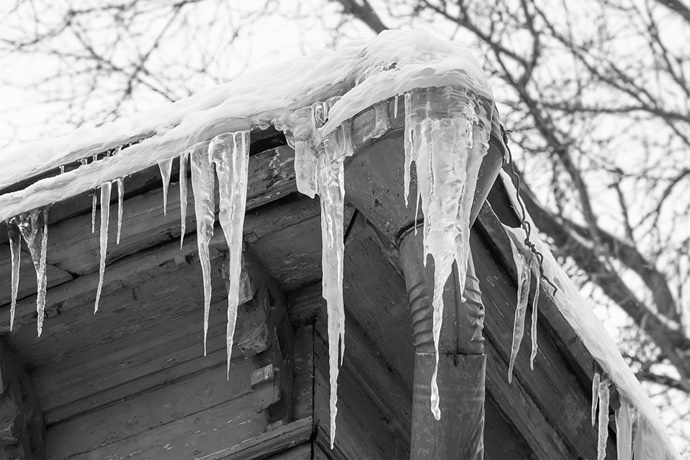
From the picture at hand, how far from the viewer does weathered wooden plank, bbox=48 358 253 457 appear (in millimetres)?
3219

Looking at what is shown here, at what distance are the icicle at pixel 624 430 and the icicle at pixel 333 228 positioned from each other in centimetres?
96

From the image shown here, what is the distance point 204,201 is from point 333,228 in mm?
374

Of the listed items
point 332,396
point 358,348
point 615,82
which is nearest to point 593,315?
point 358,348

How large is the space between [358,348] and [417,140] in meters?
1.00

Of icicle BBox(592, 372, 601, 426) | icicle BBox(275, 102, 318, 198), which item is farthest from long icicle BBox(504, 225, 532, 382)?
icicle BBox(275, 102, 318, 198)

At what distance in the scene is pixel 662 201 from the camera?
26.9ft

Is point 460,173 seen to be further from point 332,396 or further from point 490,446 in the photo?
point 490,446

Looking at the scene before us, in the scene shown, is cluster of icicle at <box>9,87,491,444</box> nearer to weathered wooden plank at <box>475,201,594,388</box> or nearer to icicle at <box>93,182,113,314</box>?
icicle at <box>93,182,113,314</box>

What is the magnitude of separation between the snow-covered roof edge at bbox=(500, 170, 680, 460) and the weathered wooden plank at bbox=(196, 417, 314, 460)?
2.68 ft

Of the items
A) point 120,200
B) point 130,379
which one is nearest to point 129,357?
point 130,379

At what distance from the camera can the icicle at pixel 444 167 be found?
241 centimetres

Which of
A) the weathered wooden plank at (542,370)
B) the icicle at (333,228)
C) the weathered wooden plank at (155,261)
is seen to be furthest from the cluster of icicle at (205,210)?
the weathered wooden plank at (542,370)

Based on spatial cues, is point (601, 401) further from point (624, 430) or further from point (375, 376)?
point (375, 376)

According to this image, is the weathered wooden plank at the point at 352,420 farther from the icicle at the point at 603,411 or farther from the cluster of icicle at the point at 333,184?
the icicle at the point at 603,411
